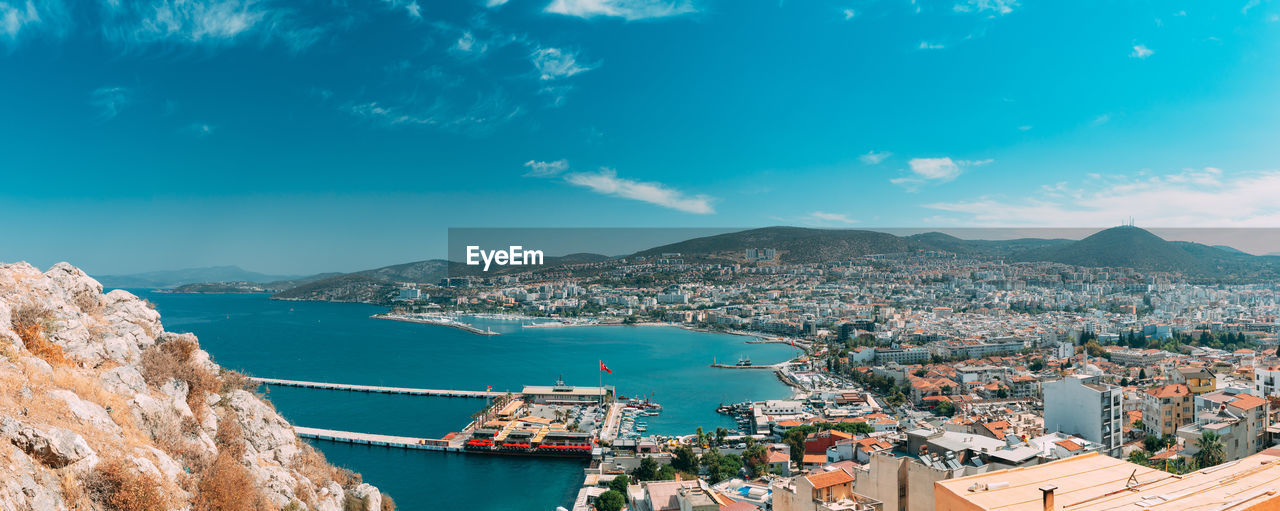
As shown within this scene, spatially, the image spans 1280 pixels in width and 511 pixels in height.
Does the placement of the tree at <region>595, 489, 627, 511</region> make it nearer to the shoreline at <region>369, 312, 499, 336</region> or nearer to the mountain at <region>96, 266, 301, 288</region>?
the shoreline at <region>369, 312, 499, 336</region>

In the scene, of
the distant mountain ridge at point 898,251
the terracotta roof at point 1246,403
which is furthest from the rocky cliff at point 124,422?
the distant mountain ridge at point 898,251

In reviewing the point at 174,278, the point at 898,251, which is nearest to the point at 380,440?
the point at 898,251

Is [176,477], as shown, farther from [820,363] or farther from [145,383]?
[820,363]

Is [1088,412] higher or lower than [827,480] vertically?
lower

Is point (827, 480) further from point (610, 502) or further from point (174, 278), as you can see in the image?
point (174, 278)

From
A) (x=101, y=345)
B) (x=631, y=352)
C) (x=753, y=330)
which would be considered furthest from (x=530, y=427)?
(x=753, y=330)

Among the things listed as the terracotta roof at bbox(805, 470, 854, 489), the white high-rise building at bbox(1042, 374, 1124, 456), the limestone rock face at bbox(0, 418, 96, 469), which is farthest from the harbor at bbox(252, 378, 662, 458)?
the limestone rock face at bbox(0, 418, 96, 469)
